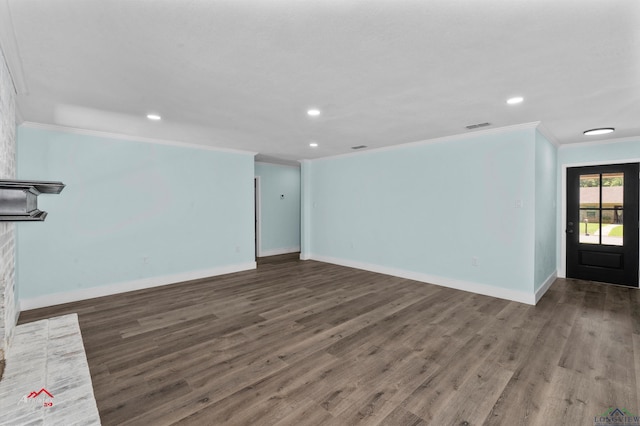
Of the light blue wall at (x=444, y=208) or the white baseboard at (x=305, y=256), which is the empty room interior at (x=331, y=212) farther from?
the white baseboard at (x=305, y=256)

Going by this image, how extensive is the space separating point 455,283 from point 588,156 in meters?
3.12

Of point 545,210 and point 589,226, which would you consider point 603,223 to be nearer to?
point 589,226

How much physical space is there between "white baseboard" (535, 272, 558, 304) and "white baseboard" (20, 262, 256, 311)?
496 cm

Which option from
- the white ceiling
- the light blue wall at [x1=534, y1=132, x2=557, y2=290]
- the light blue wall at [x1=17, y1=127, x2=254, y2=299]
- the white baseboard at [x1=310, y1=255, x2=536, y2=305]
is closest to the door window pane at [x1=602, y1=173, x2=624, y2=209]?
the light blue wall at [x1=534, y1=132, x2=557, y2=290]

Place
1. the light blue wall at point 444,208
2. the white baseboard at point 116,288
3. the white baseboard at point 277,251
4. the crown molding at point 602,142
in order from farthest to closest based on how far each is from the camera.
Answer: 1. the white baseboard at point 277,251
2. the crown molding at point 602,142
3. the light blue wall at point 444,208
4. the white baseboard at point 116,288

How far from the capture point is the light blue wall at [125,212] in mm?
4020

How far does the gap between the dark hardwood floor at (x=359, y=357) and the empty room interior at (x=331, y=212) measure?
0.08 feet

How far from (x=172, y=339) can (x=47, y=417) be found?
1610mm

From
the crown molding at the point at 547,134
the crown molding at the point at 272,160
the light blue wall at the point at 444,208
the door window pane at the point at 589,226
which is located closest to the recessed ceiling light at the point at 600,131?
the crown molding at the point at 547,134

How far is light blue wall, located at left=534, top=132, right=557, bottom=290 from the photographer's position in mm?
4211

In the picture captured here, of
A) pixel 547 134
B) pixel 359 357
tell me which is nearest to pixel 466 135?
pixel 547 134

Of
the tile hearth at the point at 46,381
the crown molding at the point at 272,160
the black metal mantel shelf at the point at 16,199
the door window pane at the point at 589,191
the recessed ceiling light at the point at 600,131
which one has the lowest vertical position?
the tile hearth at the point at 46,381

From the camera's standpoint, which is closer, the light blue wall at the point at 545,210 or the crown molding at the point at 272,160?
the light blue wall at the point at 545,210

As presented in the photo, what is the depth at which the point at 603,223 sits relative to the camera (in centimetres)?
499
